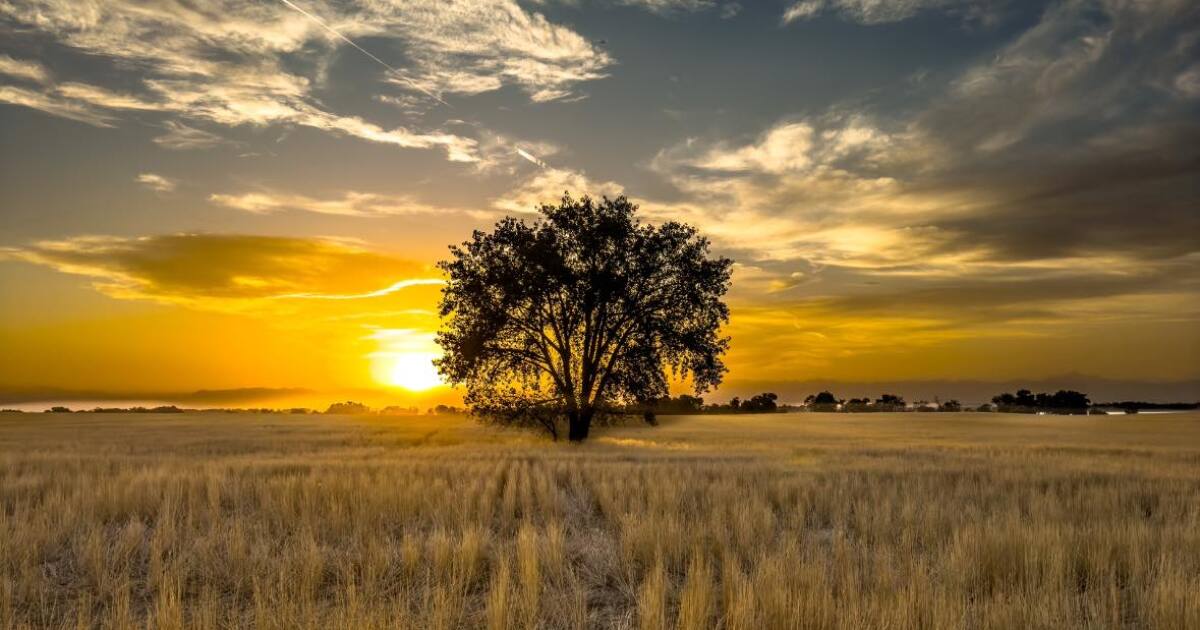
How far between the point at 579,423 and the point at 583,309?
578 cm

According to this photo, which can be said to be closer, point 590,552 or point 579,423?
point 590,552

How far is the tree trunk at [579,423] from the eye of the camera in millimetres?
37406

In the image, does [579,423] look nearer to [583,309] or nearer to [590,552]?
[583,309]

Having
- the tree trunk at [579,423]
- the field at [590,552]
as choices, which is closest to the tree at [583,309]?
the tree trunk at [579,423]

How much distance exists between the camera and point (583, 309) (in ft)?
120

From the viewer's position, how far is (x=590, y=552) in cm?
894

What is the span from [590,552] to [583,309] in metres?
27.7

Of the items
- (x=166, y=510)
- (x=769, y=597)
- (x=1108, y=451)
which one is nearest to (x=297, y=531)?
(x=166, y=510)

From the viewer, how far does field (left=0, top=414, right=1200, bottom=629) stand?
246 inches

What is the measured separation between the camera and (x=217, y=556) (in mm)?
8414

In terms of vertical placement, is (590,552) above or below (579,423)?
below

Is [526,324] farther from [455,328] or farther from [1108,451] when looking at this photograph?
[1108,451]

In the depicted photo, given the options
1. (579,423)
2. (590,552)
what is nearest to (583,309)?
(579,423)

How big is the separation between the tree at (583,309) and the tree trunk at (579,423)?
0.11 meters
